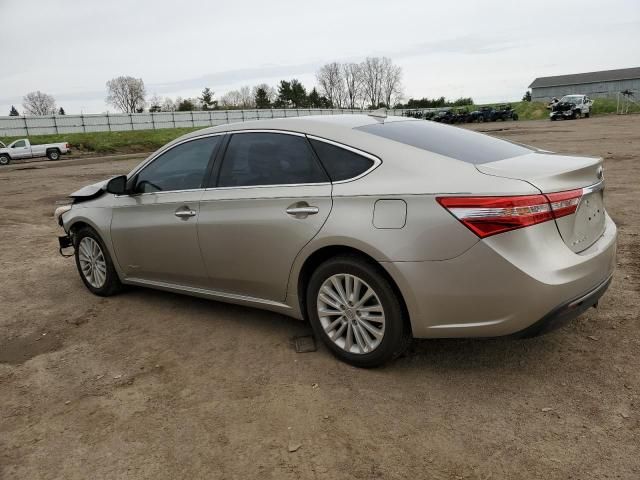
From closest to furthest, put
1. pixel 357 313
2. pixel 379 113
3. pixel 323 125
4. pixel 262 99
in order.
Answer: pixel 357 313, pixel 323 125, pixel 379 113, pixel 262 99

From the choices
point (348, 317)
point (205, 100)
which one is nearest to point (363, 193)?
point (348, 317)

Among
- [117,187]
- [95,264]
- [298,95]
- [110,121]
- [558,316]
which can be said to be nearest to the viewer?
[558,316]

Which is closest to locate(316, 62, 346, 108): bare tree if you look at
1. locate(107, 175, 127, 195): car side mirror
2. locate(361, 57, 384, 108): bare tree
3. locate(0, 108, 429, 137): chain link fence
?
locate(361, 57, 384, 108): bare tree

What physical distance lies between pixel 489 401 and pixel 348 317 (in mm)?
973

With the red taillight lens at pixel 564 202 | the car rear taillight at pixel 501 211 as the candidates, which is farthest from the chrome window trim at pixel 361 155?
the red taillight lens at pixel 564 202

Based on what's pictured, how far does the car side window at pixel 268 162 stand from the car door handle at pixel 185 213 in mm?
336

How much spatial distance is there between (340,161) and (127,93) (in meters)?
97.6

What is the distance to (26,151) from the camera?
32656mm

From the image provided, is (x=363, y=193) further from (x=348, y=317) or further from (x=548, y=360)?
(x=548, y=360)

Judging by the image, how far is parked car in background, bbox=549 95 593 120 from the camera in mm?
45312

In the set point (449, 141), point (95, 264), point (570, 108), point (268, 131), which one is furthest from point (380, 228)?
point (570, 108)

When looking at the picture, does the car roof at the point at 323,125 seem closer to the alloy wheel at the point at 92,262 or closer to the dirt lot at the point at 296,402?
the dirt lot at the point at 296,402

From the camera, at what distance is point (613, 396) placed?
3039 mm

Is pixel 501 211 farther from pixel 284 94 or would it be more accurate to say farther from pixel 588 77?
pixel 588 77
